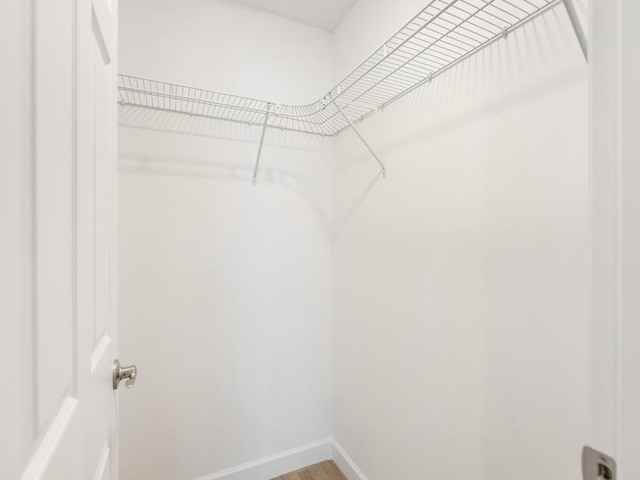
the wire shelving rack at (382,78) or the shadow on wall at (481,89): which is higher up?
the wire shelving rack at (382,78)

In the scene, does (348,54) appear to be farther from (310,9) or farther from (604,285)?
(604,285)

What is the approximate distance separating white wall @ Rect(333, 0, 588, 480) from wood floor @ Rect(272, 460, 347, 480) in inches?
9.3

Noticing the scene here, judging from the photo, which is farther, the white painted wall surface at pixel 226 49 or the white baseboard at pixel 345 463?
the white baseboard at pixel 345 463

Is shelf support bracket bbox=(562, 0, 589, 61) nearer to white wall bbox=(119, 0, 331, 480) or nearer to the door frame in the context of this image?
the door frame

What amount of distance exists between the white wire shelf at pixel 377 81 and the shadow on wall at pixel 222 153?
0.17 ft

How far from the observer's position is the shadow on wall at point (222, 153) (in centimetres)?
138

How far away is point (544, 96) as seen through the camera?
0.79 meters

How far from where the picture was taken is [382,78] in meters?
1.25

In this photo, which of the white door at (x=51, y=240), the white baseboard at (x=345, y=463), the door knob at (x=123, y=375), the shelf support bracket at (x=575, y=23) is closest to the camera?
the white door at (x=51, y=240)

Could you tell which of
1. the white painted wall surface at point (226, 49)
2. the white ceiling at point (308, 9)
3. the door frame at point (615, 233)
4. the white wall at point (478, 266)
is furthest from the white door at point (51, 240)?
the white ceiling at point (308, 9)

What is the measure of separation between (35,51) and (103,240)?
1.53 feet

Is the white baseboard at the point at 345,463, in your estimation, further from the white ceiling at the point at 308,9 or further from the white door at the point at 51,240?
the white ceiling at the point at 308,9

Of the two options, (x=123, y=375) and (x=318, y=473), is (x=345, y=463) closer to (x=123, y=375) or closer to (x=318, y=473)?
(x=318, y=473)

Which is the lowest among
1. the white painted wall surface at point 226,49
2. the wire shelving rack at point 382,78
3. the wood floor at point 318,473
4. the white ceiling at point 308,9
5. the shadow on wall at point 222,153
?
the wood floor at point 318,473
